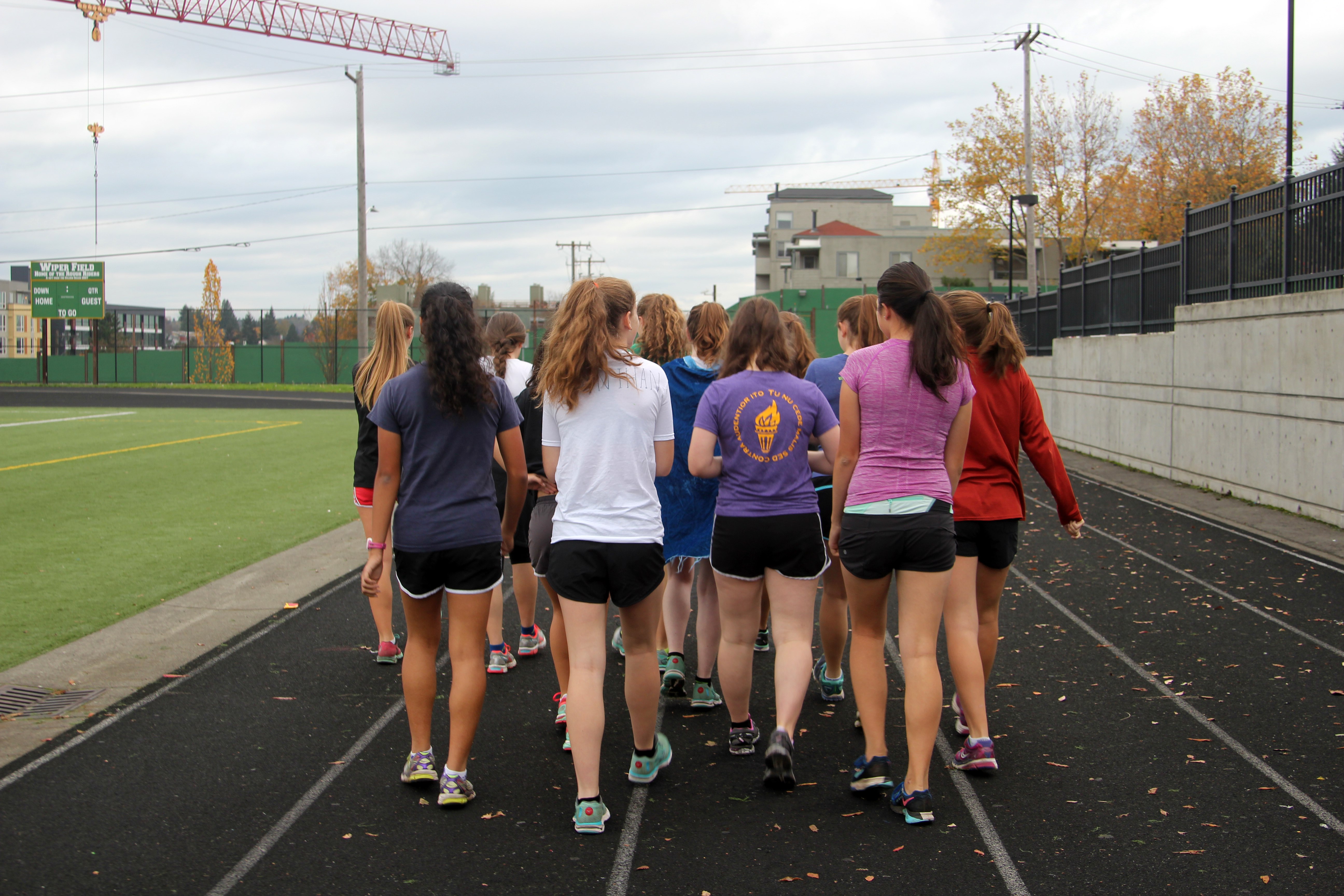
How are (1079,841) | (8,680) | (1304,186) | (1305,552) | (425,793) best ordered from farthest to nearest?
1. (1304,186)
2. (1305,552)
3. (8,680)
4. (425,793)
5. (1079,841)

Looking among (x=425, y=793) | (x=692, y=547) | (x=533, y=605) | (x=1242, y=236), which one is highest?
(x=1242, y=236)

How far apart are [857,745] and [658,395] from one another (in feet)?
6.34

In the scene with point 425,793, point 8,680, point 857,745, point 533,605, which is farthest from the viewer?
point 533,605

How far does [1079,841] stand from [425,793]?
251 cm

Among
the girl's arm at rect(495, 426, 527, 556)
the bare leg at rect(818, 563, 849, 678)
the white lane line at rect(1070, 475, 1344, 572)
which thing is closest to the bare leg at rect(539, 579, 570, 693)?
the girl's arm at rect(495, 426, 527, 556)

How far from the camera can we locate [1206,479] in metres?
12.8

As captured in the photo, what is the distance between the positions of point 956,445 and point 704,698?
6.64 feet

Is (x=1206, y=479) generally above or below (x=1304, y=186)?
below

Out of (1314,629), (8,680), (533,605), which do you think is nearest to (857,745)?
(533,605)

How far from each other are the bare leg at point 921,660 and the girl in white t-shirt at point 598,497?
932mm

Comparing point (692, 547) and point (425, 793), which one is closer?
point (425, 793)

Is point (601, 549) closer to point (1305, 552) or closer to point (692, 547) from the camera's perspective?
point (692, 547)

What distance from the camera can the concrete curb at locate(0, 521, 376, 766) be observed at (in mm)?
5219

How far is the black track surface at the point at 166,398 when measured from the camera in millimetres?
36938
